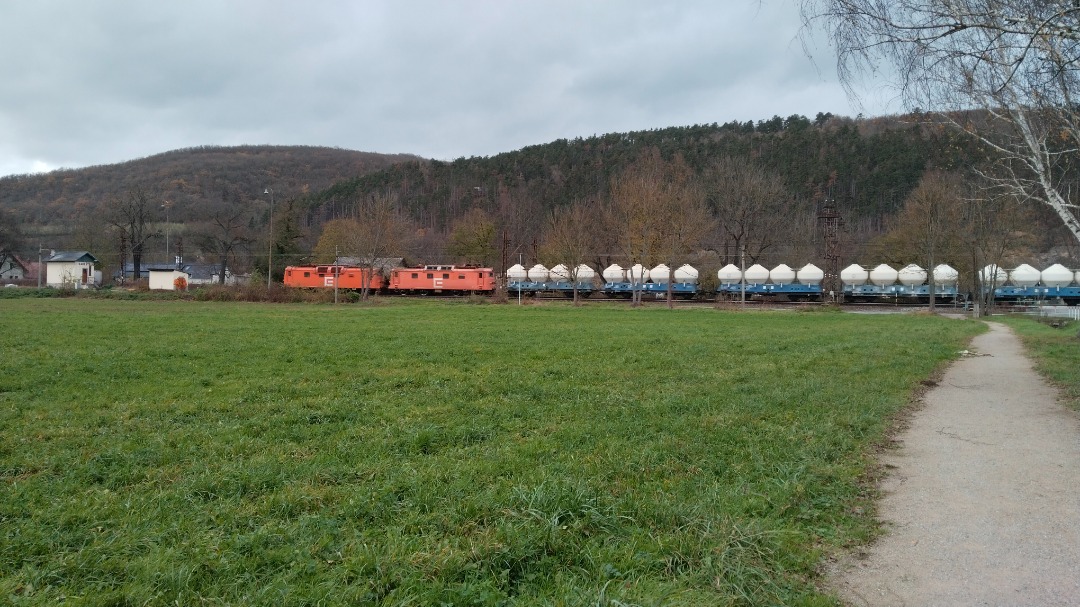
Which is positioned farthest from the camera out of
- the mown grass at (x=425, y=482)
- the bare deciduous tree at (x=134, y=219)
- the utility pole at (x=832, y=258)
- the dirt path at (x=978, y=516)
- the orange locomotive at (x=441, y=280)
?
the bare deciduous tree at (x=134, y=219)

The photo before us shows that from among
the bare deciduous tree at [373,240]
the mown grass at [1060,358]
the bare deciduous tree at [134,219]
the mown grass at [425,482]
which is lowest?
the mown grass at [1060,358]

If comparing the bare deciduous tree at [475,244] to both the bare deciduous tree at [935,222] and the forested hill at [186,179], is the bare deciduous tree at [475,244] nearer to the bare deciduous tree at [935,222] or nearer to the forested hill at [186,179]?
the bare deciduous tree at [935,222]

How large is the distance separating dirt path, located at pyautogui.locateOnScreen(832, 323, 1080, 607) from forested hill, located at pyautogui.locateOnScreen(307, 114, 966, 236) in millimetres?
78595

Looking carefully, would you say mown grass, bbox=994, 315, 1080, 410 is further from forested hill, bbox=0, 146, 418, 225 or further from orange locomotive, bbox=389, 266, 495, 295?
forested hill, bbox=0, 146, 418, 225

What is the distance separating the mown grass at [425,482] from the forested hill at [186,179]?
348 ft

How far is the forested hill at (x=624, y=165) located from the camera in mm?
98375

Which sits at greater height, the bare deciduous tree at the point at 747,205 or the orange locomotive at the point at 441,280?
the bare deciduous tree at the point at 747,205

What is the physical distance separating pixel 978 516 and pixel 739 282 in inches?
2229

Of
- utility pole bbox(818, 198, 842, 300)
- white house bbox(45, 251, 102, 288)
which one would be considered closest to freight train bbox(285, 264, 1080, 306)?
utility pole bbox(818, 198, 842, 300)

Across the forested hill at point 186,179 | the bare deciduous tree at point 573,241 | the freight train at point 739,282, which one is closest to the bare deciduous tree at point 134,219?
the forested hill at point 186,179

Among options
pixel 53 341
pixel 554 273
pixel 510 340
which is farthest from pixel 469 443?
pixel 554 273

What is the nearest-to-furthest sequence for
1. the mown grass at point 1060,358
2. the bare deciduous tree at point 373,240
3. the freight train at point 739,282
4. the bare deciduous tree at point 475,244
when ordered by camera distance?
1. the mown grass at point 1060,358
2. the bare deciduous tree at point 373,240
3. the freight train at point 739,282
4. the bare deciduous tree at point 475,244

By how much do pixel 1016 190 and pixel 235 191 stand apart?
408ft

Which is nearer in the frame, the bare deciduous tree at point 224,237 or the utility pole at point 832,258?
the utility pole at point 832,258
